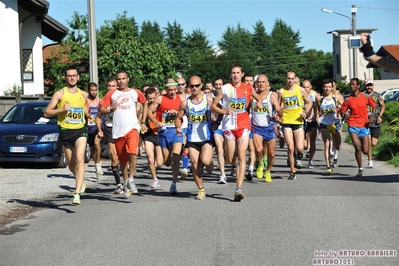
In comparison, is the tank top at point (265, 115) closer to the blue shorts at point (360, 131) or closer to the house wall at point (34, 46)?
the blue shorts at point (360, 131)

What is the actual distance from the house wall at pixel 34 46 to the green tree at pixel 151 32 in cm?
10662

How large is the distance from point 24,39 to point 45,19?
1.42 metres

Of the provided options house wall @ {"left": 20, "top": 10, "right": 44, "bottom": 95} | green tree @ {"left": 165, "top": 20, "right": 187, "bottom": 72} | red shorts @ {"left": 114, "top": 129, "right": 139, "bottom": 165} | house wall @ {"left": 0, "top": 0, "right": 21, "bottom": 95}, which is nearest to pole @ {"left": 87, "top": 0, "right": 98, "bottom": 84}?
red shorts @ {"left": 114, "top": 129, "right": 139, "bottom": 165}

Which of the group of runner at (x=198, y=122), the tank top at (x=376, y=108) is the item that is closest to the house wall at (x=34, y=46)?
the group of runner at (x=198, y=122)

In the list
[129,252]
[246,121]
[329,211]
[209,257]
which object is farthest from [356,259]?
[246,121]

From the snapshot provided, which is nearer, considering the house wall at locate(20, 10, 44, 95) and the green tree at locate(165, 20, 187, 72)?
the house wall at locate(20, 10, 44, 95)

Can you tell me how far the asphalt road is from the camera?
26.7ft

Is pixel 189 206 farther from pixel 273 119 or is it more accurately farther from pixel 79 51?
pixel 79 51

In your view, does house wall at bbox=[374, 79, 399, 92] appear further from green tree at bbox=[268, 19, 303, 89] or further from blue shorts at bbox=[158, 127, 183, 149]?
blue shorts at bbox=[158, 127, 183, 149]

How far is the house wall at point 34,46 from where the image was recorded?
39.5 meters

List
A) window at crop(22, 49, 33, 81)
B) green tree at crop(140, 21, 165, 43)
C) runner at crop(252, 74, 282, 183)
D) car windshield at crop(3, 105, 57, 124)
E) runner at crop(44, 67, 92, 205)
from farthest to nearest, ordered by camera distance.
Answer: green tree at crop(140, 21, 165, 43) < window at crop(22, 49, 33, 81) < car windshield at crop(3, 105, 57, 124) < runner at crop(252, 74, 282, 183) < runner at crop(44, 67, 92, 205)

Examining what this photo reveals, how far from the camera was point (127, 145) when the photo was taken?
13375 millimetres

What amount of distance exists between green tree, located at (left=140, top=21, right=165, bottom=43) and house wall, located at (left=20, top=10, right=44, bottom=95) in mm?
106617

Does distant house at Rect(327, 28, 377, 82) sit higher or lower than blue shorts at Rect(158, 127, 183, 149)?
higher
